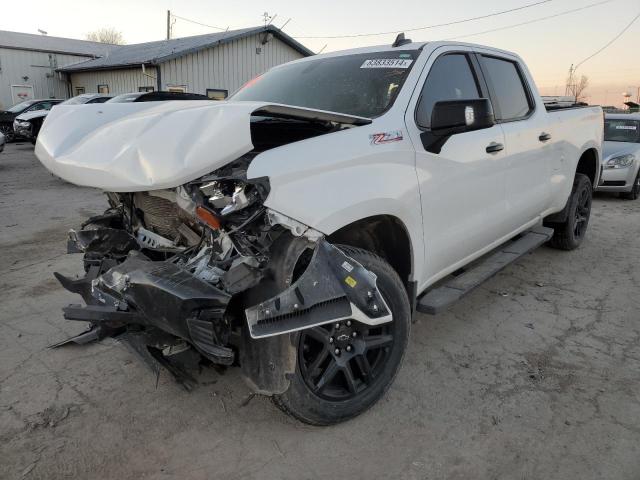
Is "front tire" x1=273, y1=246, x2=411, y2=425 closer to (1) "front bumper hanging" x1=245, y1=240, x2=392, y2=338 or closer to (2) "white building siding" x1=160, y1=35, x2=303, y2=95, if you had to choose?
(1) "front bumper hanging" x1=245, y1=240, x2=392, y2=338

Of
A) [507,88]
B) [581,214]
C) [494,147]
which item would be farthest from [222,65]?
[494,147]

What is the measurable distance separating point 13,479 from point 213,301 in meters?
1.31

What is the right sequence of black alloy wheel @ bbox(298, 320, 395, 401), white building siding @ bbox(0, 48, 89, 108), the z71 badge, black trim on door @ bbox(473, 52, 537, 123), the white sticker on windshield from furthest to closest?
white building siding @ bbox(0, 48, 89, 108) → black trim on door @ bbox(473, 52, 537, 123) → the white sticker on windshield → the z71 badge → black alloy wheel @ bbox(298, 320, 395, 401)

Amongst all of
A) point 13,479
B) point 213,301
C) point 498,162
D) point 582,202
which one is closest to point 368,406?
point 213,301

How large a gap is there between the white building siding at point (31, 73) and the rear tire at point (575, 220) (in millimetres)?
28596

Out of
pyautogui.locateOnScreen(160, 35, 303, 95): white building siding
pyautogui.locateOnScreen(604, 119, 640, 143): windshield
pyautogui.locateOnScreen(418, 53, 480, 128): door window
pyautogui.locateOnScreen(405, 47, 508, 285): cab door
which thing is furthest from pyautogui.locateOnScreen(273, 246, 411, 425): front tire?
pyautogui.locateOnScreen(160, 35, 303, 95): white building siding

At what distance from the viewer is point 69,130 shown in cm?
269

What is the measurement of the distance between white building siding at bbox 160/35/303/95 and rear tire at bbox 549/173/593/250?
1740cm

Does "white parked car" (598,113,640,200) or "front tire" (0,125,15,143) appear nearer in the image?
"white parked car" (598,113,640,200)

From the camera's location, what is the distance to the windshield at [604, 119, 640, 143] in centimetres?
1061

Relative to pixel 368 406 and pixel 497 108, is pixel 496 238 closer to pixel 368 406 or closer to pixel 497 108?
pixel 497 108

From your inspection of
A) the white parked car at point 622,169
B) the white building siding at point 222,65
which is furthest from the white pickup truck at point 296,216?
the white building siding at point 222,65

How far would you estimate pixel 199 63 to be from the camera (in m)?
20.6

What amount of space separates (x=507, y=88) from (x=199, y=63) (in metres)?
18.5
